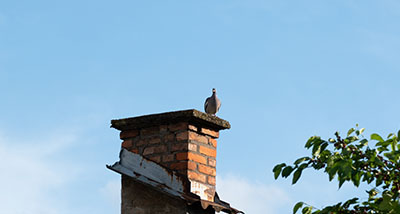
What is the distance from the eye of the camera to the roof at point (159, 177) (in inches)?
273

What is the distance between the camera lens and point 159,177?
7.15 m

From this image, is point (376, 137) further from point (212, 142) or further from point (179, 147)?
point (212, 142)

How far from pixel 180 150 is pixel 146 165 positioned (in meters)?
0.46

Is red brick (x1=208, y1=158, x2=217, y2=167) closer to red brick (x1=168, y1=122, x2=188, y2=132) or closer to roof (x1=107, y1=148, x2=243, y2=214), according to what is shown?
roof (x1=107, y1=148, x2=243, y2=214)

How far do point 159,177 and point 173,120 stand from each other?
633 millimetres

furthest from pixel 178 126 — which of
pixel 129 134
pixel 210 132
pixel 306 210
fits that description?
pixel 306 210

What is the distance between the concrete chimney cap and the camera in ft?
23.5

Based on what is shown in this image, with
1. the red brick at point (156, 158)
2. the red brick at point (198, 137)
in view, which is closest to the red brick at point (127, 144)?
the red brick at point (156, 158)

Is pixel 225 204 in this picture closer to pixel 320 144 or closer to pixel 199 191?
pixel 199 191

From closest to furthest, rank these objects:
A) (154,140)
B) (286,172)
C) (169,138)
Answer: (286,172)
(169,138)
(154,140)

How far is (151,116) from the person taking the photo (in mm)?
7363

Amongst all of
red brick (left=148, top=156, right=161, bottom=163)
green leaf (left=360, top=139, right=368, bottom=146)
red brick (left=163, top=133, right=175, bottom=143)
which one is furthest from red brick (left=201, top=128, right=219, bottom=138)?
green leaf (left=360, top=139, right=368, bottom=146)

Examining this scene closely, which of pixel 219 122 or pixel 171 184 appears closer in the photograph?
→ pixel 171 184

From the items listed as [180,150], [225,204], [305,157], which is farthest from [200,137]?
[305,157]
